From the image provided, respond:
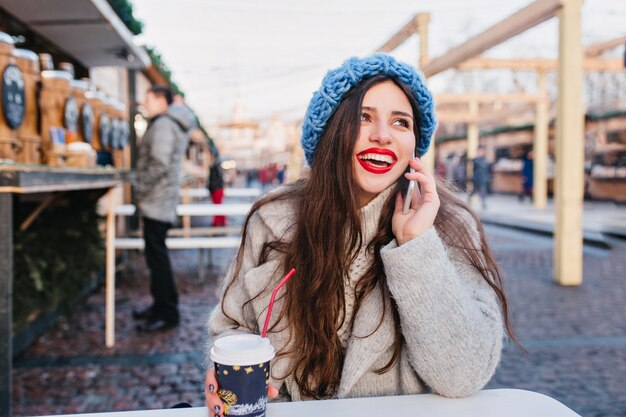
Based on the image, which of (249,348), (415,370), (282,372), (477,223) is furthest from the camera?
(477,223)

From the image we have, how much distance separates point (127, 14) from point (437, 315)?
14.8 feet

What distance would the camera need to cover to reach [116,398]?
3299 mm

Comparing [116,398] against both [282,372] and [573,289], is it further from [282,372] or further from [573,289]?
[573,289]

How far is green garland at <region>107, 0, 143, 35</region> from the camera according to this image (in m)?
4.70

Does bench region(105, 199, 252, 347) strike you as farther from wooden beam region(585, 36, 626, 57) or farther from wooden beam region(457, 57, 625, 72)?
wooden beam region(585, 36, 626, 57)

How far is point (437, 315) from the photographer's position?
1.33 meters

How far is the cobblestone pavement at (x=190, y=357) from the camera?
10.8 ft

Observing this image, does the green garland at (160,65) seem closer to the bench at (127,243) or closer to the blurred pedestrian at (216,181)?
the blurred pedestrian at (216,181)

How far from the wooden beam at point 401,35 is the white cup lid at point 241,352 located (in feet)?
30.1

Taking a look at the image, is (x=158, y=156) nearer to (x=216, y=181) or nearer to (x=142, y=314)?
(x=142, y=314)

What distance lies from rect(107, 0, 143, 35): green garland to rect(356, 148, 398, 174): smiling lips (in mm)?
3854

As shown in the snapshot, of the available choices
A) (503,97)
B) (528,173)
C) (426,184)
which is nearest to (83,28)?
(426,184)

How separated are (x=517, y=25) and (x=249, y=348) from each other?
20.5 ft

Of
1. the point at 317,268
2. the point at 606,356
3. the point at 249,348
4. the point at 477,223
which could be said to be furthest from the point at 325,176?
the point at 606,356
